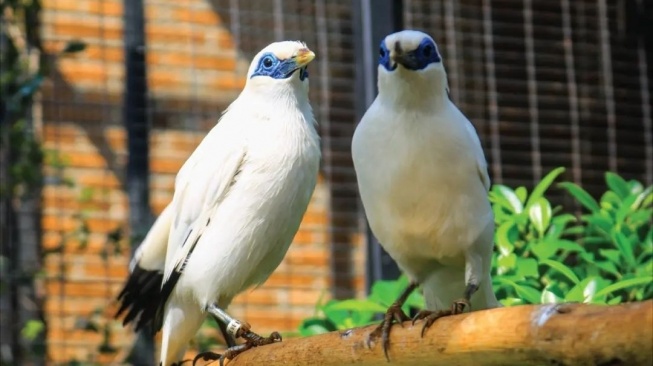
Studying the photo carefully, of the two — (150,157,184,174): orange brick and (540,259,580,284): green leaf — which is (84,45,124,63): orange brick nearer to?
(150,157,184,174): orange brick

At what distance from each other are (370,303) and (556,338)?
0.98 m

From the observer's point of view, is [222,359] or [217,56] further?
[217,56]

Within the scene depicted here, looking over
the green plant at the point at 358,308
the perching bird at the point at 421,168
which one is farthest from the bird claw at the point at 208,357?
the perching bird at the point at 421,168

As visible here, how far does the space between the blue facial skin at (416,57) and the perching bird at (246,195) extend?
0.31 m

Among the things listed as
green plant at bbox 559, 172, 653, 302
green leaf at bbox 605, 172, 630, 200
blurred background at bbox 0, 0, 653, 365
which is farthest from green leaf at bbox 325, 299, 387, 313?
blurred background at bbox 0, 0, 653, 365

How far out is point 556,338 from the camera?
1323 millimetres

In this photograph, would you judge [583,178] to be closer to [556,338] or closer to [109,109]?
[109,109]

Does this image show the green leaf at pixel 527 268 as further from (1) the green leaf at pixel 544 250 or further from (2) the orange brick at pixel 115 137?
(2) the orange brick at pixel 115 137

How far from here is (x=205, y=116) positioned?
12.1 ft

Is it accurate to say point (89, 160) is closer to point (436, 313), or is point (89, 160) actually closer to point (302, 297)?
point (302, 297)

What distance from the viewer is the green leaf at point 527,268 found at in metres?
2.17

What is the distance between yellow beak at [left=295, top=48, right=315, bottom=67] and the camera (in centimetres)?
207

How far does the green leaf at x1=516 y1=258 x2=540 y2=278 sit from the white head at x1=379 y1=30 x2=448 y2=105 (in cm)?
52

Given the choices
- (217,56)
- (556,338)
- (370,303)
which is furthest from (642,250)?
(217,56)
